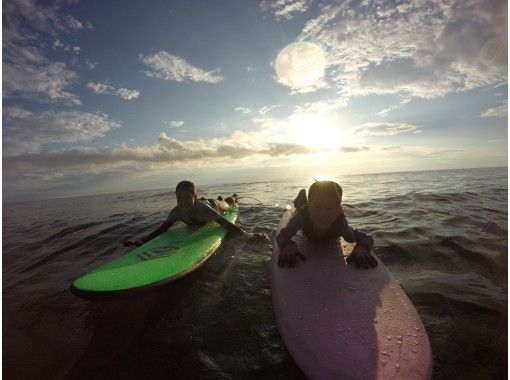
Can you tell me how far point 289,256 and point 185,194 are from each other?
3.64m

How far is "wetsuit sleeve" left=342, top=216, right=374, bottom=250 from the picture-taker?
4.60 m

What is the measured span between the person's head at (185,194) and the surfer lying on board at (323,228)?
3157 millimetres

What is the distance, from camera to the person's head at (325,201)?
4.69m

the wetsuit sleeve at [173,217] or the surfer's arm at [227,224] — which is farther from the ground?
the wetsuit sleeve at [173,217]

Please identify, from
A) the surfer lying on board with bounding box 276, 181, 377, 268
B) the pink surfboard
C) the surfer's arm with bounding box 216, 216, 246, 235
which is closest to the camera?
the pink surfboard

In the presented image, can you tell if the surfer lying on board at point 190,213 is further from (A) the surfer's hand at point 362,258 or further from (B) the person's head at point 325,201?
(A) the surfer's hand at point 362,258

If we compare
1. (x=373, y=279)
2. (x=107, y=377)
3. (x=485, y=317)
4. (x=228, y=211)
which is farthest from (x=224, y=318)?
(x=228, y=211)

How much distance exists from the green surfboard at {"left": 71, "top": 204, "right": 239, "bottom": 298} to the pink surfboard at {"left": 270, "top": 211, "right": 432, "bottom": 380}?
1791 mm

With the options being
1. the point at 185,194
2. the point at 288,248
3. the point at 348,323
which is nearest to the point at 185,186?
the point at 185,194

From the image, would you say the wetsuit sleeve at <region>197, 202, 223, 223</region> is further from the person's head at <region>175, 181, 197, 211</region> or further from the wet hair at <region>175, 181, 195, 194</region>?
the wet hair at <region>175, 181, 195, 194</region>

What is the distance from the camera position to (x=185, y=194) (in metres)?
7.26

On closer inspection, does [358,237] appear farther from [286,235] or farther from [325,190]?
[286,235]

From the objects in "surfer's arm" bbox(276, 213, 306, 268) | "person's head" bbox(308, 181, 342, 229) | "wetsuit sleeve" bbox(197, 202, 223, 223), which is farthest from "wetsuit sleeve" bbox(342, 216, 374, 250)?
"wetsuit sleeve" bbox(197, 202, 223, 223)

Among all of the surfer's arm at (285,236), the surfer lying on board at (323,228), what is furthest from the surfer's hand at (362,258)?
the surfer's arm at (285,236)
